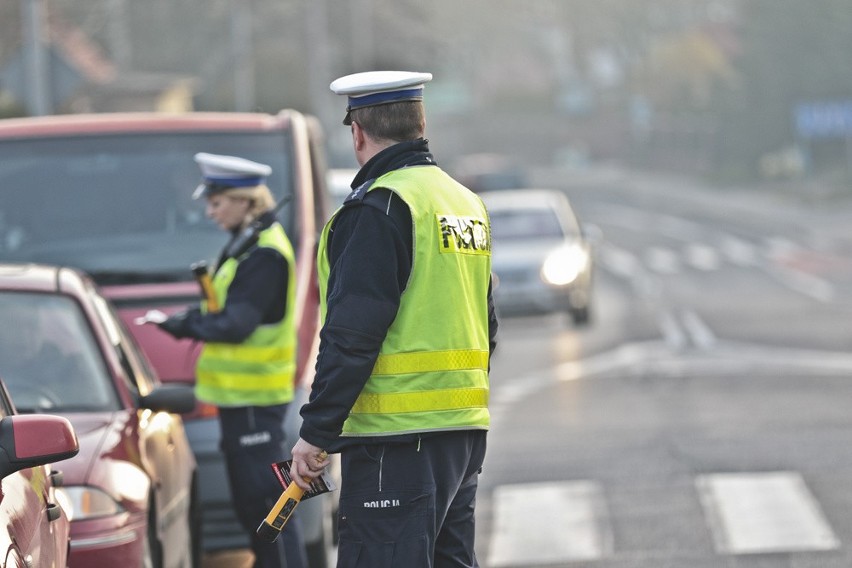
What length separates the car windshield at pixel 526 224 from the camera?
25734 mm

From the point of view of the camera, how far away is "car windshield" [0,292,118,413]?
6.84 metres

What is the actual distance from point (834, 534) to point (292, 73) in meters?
57.6

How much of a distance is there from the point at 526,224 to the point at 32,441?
21707 mm

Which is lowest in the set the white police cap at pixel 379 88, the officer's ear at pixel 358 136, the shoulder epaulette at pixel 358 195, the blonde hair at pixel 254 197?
the blonde hair at pixel 254 197

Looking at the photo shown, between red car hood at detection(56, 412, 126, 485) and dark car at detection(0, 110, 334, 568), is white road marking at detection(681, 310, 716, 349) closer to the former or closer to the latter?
dark car at detection(0, 110, 334, 568)

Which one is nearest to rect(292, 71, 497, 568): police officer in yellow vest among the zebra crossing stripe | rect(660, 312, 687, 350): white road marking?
the zebra crossing stripe

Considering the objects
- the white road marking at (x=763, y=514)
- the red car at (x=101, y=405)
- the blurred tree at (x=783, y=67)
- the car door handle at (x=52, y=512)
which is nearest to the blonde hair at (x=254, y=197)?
the red car at (x=101, y=405)

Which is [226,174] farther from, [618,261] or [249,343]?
[618,261]

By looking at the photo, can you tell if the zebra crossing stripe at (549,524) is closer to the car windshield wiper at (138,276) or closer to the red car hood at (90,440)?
the car windshield wiper at (138,276)

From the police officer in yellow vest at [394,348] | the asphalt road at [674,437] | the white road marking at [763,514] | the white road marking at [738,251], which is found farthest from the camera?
the white road marking at [738,251]

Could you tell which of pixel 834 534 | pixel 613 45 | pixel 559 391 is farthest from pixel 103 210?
pixel 613 45

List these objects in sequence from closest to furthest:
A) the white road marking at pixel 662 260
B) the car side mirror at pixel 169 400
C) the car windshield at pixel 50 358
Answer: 1. the car windshield at pixel 50 358
2. the car side mirror at pixel 169 400
3. the white road marking at pixel 662 260

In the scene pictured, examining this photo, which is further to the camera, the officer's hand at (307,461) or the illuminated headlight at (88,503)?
the illuminated headlight at (88,503)

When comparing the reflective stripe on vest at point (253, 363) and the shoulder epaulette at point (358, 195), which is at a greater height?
the shoulder epaulette at point (358, 195)
